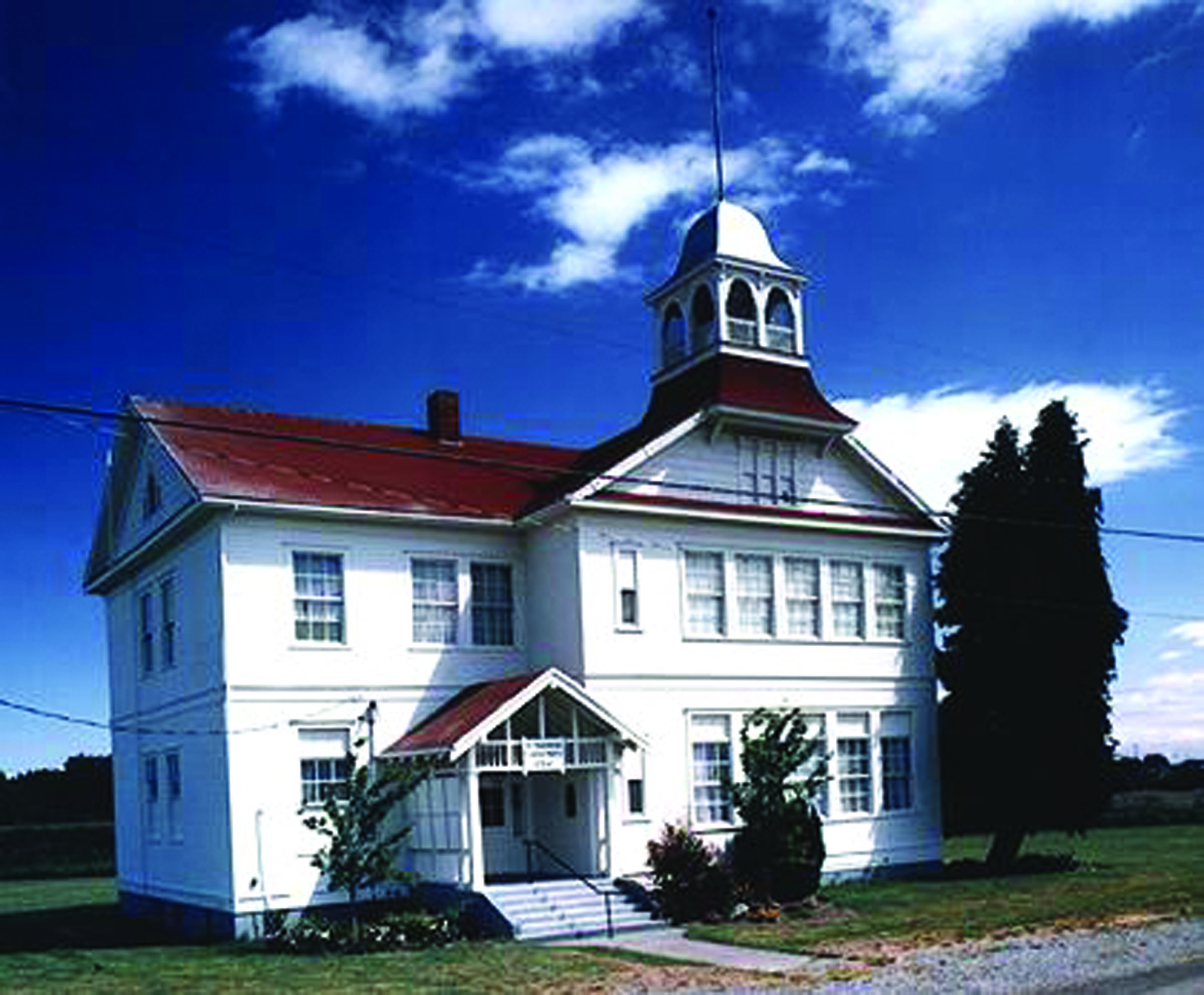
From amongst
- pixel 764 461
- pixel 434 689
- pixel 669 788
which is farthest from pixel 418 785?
pixel 764 461

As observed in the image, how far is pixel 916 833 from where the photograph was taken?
32.5 meters

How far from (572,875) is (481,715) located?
153 inches

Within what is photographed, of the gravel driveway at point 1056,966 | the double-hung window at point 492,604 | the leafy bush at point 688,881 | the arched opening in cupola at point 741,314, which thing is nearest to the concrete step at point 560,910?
the leafy bush at point 688,881

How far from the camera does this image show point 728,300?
32.0 metres

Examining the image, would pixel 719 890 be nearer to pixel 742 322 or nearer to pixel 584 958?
pixel 584 958

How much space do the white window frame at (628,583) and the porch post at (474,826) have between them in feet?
15.6

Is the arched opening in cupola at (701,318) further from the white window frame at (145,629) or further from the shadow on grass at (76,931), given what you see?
the shadow on grass at (76,931)

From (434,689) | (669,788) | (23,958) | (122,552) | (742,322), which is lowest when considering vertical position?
(23,958)

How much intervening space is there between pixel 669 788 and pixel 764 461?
722cm

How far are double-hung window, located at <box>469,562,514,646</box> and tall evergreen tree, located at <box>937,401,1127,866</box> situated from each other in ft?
33.4

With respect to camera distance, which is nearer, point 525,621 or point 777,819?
point 777,819

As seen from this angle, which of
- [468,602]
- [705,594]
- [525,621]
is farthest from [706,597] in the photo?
[468,602]

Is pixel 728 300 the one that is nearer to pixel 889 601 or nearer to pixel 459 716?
pixel 889 601

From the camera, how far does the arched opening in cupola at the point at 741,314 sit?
104ft
